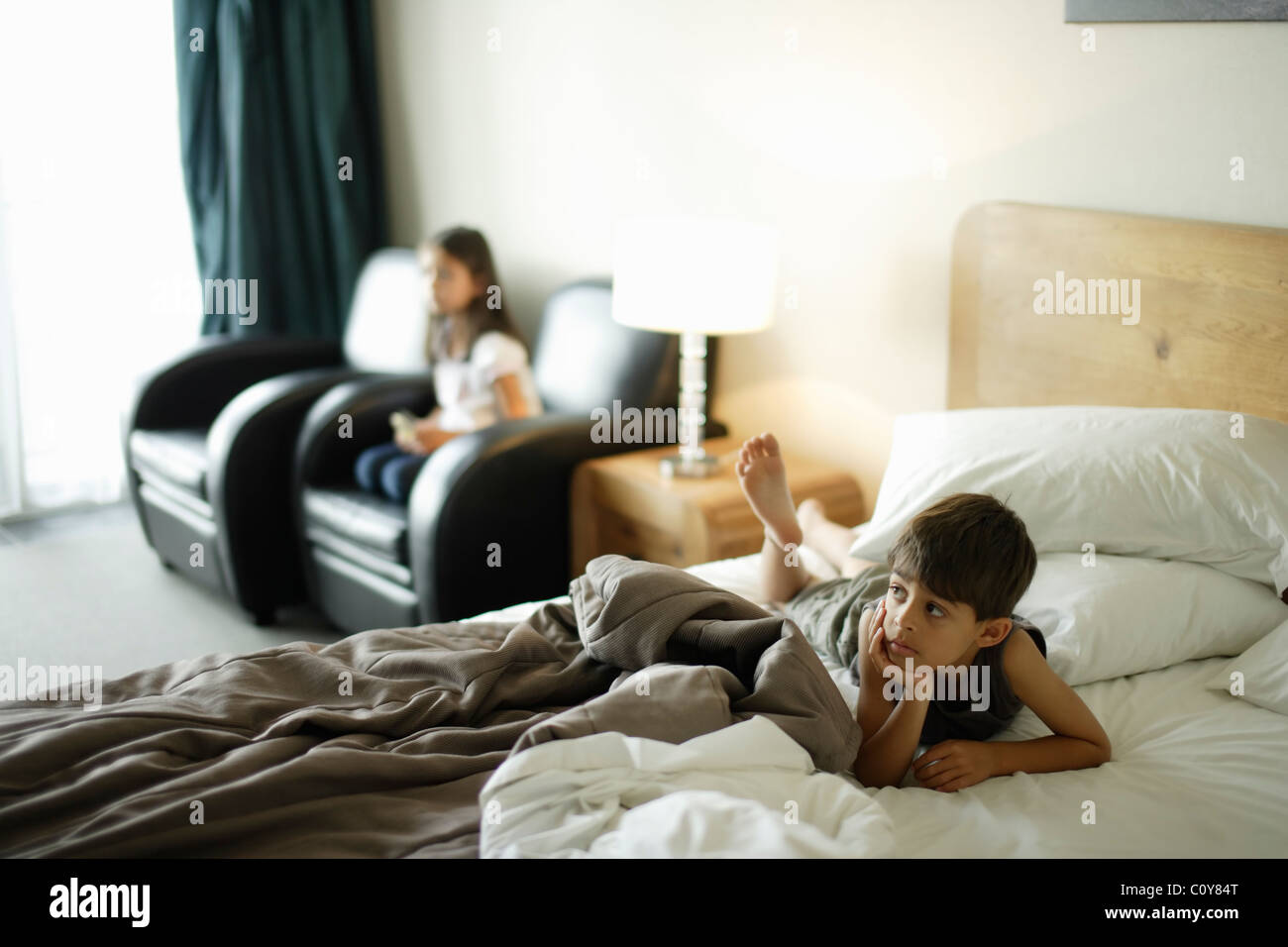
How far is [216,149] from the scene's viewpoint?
3.95 meters

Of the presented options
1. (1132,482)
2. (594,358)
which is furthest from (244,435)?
(1132,482)

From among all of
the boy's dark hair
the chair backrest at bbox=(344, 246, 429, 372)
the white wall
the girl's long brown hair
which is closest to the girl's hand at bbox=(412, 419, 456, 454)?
the girl's long brown hair

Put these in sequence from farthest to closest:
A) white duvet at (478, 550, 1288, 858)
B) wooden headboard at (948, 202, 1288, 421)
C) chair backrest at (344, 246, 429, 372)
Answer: chair backrest at (344, 246, 429, 372) < wooden headboard at (948, 202, 1288, 421) < white duvet at (478, 550, 1288, 858)

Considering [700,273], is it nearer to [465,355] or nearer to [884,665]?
[465,355]

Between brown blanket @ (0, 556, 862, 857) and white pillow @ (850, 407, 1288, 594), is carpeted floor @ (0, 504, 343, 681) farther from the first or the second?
white pillow @ (850, 407, 1288, 594)

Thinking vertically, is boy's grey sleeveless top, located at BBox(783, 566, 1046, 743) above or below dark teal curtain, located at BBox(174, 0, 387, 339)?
below

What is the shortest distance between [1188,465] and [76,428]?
3.48 metres

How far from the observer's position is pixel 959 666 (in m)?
1.54

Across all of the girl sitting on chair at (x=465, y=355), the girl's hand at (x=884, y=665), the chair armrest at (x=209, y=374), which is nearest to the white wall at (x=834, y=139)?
the girl sitting on chair at (x=465, y=355)

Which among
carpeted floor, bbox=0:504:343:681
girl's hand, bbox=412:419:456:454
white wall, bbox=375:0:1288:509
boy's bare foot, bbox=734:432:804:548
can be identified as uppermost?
white wall, bbox=375:0:1288:509

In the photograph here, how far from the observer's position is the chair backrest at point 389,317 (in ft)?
11.6

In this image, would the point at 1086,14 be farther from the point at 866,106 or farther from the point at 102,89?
the point at 102,89

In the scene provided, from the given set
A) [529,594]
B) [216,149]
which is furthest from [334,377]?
[216,149]

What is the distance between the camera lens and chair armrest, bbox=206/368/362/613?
9.89ft
